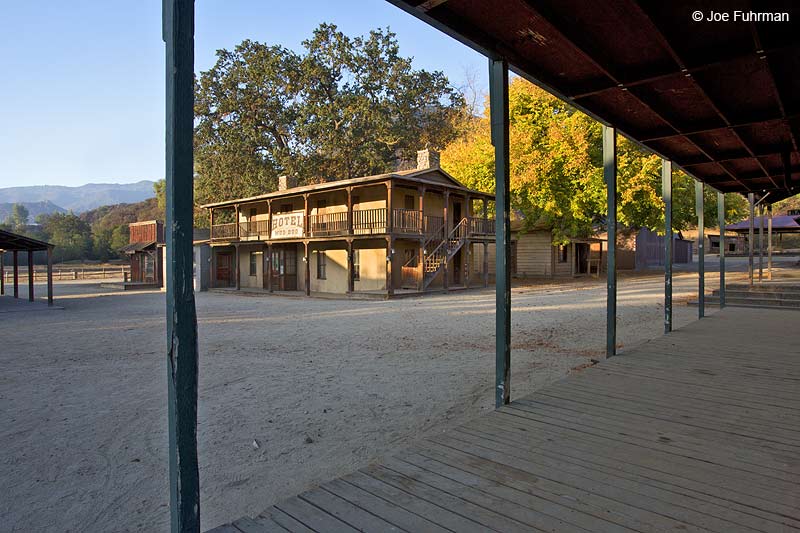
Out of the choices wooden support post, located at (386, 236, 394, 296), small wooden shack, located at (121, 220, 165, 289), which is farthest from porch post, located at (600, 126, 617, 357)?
small wooden shack, located at (121, 220, 165, 289)

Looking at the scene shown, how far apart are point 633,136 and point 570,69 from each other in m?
2.75

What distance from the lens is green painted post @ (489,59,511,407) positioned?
4203mm

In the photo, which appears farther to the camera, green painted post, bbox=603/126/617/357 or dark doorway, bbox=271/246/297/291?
dark doorway, bbox=271/246/297/291

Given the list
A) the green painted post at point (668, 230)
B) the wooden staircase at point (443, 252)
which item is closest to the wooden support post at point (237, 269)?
the wooden staircase at point (443, 252)

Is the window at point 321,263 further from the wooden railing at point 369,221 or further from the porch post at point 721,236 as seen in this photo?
the porch post at point 721,236

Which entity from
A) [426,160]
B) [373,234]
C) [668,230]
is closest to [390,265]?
[373,234]

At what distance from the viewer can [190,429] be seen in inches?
81.6

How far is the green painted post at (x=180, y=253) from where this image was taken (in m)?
1.99

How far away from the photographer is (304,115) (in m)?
39.1

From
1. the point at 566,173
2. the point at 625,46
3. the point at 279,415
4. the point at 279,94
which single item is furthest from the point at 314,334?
the point at 279,94

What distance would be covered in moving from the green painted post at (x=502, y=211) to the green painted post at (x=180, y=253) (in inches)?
109

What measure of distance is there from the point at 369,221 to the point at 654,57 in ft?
59.0

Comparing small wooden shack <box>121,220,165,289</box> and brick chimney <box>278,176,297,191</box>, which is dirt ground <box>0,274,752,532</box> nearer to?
brick chimney <box>278,176,297,191</box>

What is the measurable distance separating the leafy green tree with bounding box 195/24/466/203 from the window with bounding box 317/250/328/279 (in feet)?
47.8
